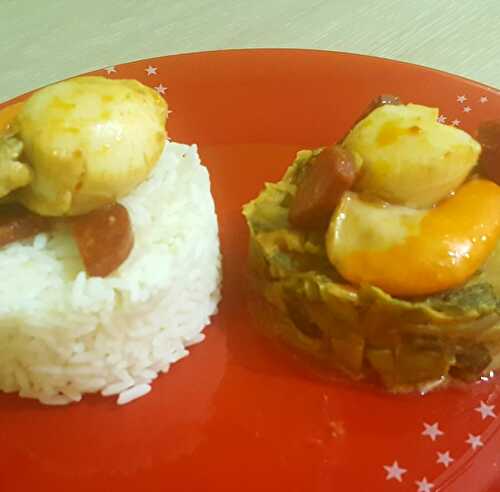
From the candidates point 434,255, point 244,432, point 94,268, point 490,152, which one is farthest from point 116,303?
point 490,152

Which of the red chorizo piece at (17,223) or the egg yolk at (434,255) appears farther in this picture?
the red chorizo piece at (17,223)

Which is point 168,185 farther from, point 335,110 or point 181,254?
point 335,110

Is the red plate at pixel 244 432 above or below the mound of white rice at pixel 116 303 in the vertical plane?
below

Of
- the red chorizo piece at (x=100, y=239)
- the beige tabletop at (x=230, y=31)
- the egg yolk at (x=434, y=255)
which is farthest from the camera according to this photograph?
the beige tabletop at (x=230, y=31)

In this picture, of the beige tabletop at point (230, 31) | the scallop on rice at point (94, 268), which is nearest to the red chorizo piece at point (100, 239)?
the scallop on rice at point (94, 268)

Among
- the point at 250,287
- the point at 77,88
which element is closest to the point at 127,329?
the point at 250,287

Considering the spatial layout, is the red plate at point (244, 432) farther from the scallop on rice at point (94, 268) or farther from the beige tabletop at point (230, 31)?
the beige tabletop at point (230, 31)

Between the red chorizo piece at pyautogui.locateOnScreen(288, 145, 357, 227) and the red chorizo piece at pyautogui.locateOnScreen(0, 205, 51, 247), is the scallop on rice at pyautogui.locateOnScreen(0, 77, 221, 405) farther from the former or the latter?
the red chorizo piece at pyautogui.locateOnScreen(288, 145, 357, 227)
